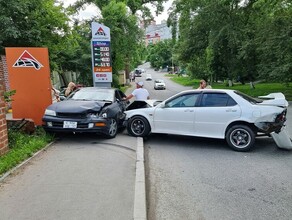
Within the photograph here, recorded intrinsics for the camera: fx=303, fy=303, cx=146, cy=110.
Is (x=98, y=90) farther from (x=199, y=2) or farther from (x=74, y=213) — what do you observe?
(x=199, y=2)

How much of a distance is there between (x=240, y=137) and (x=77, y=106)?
4.28 meters

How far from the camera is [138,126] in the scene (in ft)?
29.0

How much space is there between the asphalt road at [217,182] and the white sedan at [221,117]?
1.31 feet

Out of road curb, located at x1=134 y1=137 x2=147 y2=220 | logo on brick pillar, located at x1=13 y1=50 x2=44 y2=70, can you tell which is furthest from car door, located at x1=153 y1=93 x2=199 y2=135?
logo on brick pillar, located at x1=13 y1=50 x2=44 y2=70

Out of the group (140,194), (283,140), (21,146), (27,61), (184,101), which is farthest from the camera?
(27,61)

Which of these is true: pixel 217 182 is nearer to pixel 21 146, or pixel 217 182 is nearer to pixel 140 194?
pixel 140 194

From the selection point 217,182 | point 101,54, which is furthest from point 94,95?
point 217,182

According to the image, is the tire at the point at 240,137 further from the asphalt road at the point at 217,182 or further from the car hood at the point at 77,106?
the car hood at the point at 77,106

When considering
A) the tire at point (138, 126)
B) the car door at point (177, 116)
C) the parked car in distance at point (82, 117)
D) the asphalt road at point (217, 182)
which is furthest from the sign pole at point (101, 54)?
the asphalt road at point (217, 182)

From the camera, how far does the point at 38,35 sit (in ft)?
48.7

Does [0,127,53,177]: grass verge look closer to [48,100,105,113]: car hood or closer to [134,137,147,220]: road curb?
[48,100,105,113]: car hood

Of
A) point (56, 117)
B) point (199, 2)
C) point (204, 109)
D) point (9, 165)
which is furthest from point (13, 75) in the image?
point (199, 2)

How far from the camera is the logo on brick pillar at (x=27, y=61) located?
8641mm

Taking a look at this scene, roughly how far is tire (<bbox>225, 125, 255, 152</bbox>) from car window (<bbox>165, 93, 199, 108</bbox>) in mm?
1231
